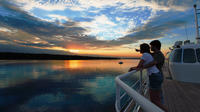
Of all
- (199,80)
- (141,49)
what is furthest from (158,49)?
(199,80)

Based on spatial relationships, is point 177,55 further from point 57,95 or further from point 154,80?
point 57,95

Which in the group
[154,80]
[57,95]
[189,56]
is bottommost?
[57,95]

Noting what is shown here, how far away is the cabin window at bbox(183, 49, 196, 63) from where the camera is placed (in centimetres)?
604

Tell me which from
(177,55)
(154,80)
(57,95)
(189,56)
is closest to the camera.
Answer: (154,80)

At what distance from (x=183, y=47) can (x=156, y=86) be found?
5723 mm

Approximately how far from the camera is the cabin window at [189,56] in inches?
238

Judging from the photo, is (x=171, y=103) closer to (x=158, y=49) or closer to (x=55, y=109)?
(x=158, y=49)

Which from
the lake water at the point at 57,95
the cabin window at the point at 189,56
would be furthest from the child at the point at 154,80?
the lake water at the point at 57,95

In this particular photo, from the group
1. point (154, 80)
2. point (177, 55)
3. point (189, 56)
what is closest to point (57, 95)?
point (177, 55)

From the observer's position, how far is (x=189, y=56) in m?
6.17

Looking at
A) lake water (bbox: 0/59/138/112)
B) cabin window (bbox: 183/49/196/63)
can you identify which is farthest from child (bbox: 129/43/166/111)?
lake water (bbox: 0/59/138/112)

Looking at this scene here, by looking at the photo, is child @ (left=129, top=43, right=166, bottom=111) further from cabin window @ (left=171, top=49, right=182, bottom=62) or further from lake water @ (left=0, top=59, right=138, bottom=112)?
lake water @ (left=0, top=59, right=138, bottom=112)

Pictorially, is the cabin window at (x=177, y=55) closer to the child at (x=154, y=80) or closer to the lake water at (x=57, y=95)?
the child at (x=154, y=80)

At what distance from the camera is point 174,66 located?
656 centimetres
